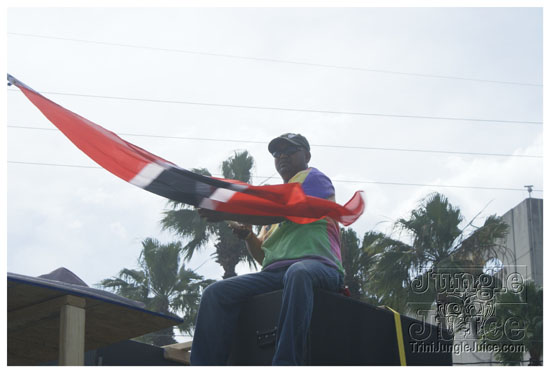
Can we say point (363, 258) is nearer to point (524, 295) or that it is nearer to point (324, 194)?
point (524, 295)

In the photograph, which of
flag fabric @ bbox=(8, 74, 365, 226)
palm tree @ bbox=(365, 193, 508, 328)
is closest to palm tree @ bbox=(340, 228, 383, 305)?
palm tree @ bbox=(365, 193, 508, 328)

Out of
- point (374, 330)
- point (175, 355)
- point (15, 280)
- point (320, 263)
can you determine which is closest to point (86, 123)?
point (15, 280)

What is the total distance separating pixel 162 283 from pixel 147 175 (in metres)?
19.5

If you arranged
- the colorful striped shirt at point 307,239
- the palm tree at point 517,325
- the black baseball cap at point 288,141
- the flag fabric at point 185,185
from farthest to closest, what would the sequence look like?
the palm tree at point 517,325 → the black baseball cap at point 288,141 → the flag fabric at point 185,185 → the colorful striped shirt at point 307,239

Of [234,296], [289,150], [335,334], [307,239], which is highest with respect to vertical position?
[289,150]

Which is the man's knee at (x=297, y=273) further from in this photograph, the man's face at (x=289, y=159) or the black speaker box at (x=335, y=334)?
the man's face at (x=289, y=159)

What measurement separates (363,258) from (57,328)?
58.9 feet

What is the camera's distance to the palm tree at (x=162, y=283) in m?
24.8

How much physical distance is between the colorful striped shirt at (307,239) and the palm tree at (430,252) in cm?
1524

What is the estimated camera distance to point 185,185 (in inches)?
232

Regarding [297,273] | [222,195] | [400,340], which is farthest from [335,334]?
[222,195]

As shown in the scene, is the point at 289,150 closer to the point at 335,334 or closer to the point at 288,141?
the point at 288,141

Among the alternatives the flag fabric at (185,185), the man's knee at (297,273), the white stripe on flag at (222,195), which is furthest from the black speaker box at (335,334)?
the white stripe on flag at (222,195)

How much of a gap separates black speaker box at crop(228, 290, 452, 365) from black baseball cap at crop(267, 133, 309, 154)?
3.99 feet
